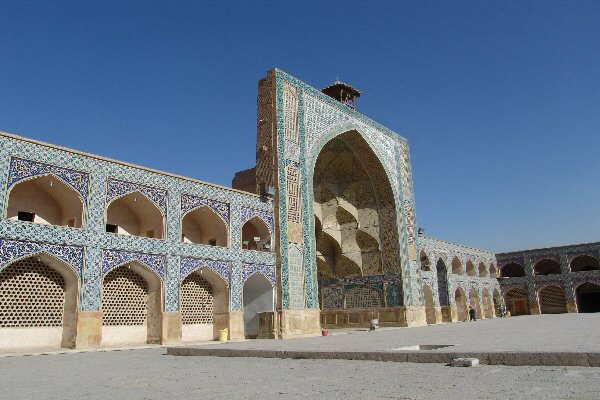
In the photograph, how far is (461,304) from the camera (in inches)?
1308

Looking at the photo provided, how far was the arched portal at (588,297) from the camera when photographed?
37.6 m

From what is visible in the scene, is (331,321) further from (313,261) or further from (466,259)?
(466,259)

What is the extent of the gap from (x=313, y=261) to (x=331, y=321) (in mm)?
6522

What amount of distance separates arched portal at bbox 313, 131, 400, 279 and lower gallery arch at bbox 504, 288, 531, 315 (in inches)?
790

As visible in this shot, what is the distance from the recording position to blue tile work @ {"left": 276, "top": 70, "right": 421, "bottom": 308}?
55.6ft

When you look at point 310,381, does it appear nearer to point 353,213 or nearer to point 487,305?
point 353,213

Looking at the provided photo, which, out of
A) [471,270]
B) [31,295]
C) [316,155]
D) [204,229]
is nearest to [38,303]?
[31,295]

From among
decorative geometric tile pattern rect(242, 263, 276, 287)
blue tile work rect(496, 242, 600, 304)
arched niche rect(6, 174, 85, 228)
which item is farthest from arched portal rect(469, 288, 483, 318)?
arched niche rect(6, 174, 85, 228)

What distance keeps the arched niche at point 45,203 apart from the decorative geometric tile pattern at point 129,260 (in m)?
1.03

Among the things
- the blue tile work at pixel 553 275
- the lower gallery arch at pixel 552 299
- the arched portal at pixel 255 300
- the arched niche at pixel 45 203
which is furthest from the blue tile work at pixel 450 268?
the arched niche at pixel 45 203

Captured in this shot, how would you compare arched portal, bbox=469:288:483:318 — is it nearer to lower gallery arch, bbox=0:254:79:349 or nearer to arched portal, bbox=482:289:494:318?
arched portal, bbox=482:289:494:318

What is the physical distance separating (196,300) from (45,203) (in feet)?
17.0

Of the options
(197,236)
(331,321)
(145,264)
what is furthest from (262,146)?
(331,321)

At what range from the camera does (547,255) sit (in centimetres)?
3694
